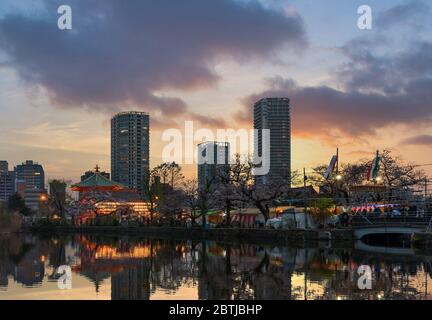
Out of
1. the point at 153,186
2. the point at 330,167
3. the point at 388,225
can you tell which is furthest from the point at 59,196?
the point at 388,225

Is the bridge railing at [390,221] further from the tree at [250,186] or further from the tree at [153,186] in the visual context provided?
the tree at [153,186]

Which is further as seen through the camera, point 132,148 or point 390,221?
point 132,148

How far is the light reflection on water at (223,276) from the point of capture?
19750 millimetres

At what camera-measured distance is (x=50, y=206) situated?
11369 centimetres

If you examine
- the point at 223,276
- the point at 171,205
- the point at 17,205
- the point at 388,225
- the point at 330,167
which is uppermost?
the point at 330,167

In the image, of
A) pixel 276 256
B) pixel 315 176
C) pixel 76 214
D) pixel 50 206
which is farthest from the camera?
pixel 50 206

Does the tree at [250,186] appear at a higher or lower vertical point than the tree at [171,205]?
higher

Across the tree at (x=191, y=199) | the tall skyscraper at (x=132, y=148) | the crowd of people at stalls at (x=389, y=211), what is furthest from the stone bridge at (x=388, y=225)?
the tall skyscraper at (x=132, y=148)

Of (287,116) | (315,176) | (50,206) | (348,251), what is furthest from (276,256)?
(287,116)

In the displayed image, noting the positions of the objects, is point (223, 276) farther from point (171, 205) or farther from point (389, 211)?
point (171, 205)

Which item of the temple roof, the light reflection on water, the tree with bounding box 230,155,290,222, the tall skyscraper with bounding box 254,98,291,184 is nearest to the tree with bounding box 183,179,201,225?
the tree with bounding box 230,155,290,222

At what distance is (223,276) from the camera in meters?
25.0

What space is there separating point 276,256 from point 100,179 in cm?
6805
